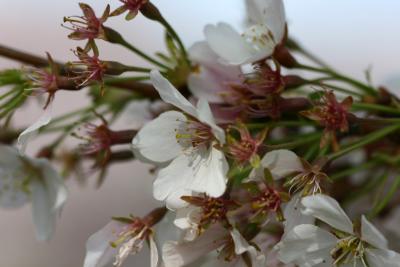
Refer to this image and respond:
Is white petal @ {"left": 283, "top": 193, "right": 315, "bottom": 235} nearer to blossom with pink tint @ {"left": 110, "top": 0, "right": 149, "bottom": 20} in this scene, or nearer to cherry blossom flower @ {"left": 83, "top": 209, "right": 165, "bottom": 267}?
cherry blossom flower @ {"left": 83, "top": 209, "right": 165, "bottom": 267}

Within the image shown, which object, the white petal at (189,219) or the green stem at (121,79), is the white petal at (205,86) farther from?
the white petal at (189,219)

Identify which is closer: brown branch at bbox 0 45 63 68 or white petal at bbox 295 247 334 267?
white petal at bbox 295 247 334 267

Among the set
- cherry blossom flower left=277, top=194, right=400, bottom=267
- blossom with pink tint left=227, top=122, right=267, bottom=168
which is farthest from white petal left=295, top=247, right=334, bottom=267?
blossom with pink tint left=227, top=122, right=267, bottom=168

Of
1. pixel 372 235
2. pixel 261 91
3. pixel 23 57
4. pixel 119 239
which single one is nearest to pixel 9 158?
pixel 23 57

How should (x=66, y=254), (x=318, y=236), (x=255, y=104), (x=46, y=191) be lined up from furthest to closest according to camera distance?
(x=66, y=254) < (x=46, y=191) < (x=255, y=104) < (x=318, y=236)

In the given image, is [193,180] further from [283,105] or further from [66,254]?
[66,254]

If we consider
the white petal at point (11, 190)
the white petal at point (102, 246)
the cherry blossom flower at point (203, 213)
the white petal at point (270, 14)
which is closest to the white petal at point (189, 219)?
the cherry blossom flower at point (203, 213)

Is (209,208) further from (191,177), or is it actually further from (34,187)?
(34,187)

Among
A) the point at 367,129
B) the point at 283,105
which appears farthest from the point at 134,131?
the point at 367,129
